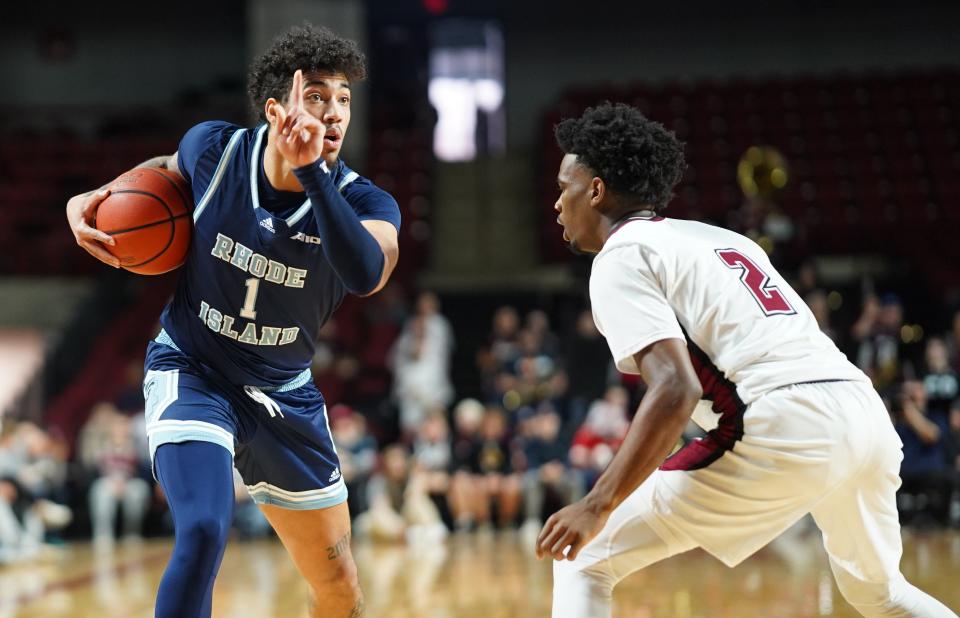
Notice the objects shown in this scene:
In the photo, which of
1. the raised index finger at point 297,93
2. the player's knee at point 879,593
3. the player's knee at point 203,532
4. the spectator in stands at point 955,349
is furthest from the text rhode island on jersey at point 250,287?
the spectator in stands at point 955,349

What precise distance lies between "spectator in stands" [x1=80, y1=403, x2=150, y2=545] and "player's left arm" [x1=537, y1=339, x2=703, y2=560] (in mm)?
8668

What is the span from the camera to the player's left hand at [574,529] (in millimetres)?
2516

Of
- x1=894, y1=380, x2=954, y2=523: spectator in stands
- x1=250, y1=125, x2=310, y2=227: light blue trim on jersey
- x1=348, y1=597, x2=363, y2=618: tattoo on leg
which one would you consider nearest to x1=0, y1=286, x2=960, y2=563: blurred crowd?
x1=894, y1=380, x2=954, y2=523: spectator in stands

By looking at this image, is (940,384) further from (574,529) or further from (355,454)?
(574,529)

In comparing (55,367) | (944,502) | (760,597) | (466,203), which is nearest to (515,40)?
(466,203)

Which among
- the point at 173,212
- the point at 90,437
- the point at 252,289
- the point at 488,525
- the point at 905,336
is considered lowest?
the point at 488,525

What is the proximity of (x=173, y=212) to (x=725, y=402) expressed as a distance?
1.85m

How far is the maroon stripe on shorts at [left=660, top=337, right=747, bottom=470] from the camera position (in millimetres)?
2721

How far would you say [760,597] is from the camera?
5707 mm

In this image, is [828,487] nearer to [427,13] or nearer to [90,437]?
[90,437]

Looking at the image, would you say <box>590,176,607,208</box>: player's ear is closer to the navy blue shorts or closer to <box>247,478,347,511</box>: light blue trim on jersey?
the navy blue shorts

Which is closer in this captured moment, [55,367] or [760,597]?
[760,597]

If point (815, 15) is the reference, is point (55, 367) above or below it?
below

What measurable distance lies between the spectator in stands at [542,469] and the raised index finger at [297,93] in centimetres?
711
